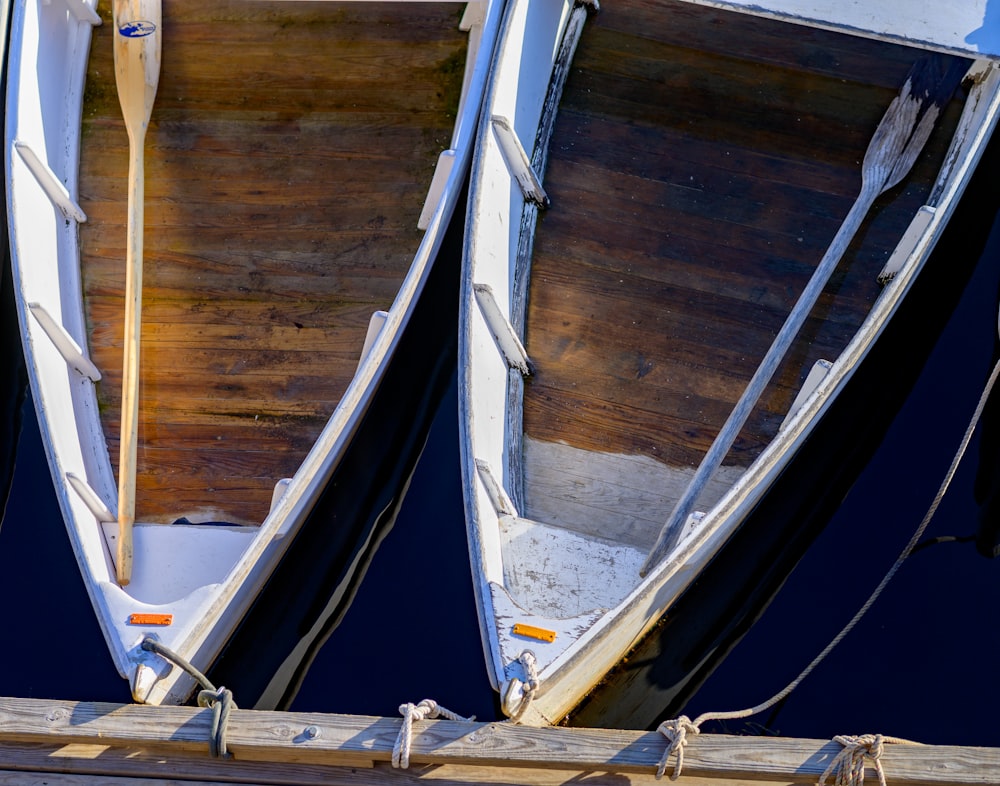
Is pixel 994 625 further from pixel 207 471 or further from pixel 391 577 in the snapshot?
pixel 207 471

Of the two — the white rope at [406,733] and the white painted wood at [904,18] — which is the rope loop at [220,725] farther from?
the white painted wood at [904,18]

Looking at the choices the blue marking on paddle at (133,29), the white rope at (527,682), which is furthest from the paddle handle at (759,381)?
the blue marking on paddle at (133,29)

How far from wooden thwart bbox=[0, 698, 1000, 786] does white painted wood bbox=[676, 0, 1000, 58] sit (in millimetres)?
3259

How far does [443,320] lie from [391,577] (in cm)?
131

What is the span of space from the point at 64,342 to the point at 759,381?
273 centimetres

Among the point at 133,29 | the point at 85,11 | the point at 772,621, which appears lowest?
the point at 772,621

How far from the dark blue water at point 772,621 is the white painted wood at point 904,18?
1.73 metres

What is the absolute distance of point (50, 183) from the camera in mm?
4969

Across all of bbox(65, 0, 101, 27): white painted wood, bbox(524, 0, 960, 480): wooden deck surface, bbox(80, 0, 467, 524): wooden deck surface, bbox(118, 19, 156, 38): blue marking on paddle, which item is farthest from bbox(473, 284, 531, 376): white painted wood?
bbox(65, 0, 101, 27): white painted wood

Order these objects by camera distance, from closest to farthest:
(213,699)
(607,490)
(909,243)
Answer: (213,699) → (607,490) → (909,243)

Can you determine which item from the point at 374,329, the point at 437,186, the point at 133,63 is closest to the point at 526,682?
the point at 374,329

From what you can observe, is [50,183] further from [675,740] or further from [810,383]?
[675,740]

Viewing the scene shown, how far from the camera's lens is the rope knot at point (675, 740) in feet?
11.4

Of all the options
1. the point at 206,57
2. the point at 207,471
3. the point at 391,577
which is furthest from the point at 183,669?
the point at 206,57
